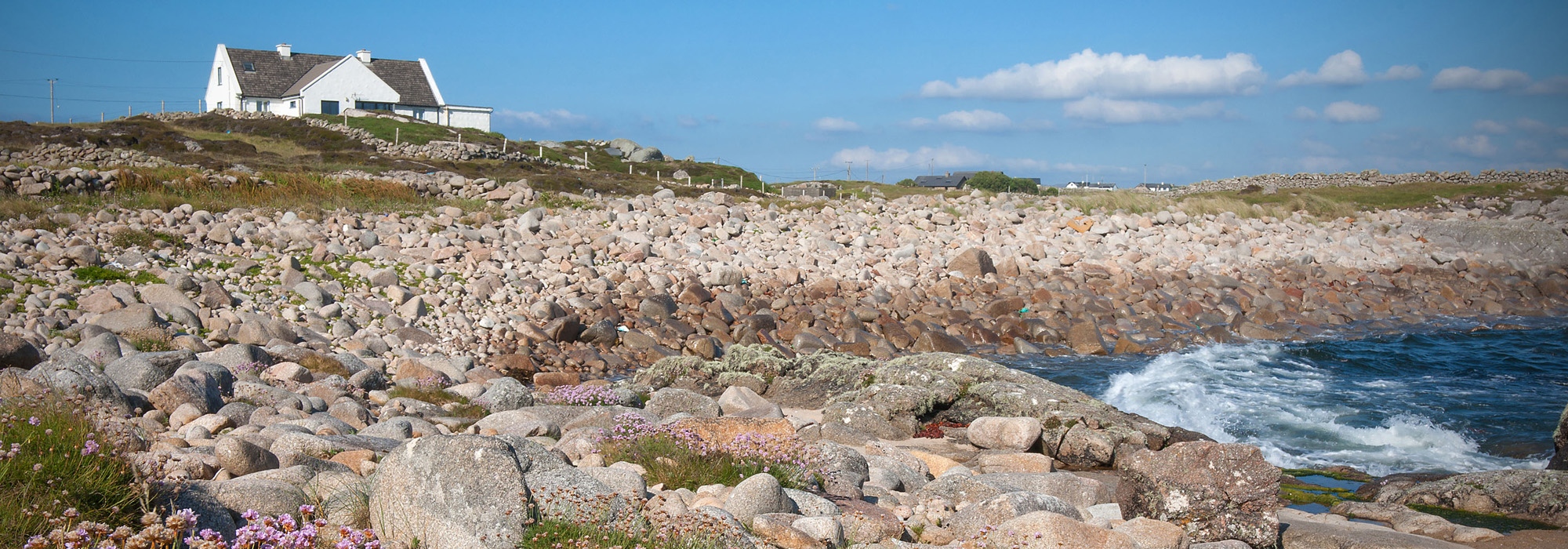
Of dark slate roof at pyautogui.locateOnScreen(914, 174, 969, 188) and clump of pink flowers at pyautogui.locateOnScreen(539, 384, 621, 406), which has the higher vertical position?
dark slate roof at pyautogui.locateOnScreen(914, 174, 969, 188)

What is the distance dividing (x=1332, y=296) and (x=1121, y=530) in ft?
58.9

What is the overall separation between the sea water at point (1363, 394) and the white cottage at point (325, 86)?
52926mm

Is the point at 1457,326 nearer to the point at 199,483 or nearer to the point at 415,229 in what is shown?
the point at 415,229

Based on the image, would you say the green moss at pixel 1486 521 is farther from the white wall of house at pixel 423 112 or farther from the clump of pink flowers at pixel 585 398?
the white wall of house at pixel 423 112

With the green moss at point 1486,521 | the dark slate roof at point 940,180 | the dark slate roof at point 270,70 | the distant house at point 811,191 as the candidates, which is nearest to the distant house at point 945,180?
the dark slate roof at point 940,180

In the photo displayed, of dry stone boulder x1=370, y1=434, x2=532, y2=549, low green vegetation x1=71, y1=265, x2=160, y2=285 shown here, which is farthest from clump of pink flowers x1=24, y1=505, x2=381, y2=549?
low green vegetation x1=71, y1=265, x2=160, y2=285

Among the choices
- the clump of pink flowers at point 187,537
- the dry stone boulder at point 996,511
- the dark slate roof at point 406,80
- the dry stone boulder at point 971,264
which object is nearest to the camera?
the clump of pink flowers at point 187,537

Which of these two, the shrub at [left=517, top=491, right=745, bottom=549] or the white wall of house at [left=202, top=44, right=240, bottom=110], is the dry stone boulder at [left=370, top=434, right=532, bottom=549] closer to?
the shrub at [left=517, top=491, right=745, bottom=549]

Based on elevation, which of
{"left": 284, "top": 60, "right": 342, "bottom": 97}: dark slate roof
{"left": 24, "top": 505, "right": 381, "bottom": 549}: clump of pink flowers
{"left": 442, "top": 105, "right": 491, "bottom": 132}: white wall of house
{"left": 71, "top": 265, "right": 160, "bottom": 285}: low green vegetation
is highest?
{"left": 284, "top": 60, "right": 342, "bottom": 97}: dark slate roof

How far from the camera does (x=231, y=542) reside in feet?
12.3

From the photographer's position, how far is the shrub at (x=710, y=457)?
20.3ft

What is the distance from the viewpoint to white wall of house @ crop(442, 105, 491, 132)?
198 feet

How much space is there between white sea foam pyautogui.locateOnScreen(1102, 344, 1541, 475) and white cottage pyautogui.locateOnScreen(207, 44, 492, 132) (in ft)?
177

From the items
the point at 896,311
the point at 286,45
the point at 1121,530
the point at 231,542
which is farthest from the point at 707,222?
the point at 286,45
